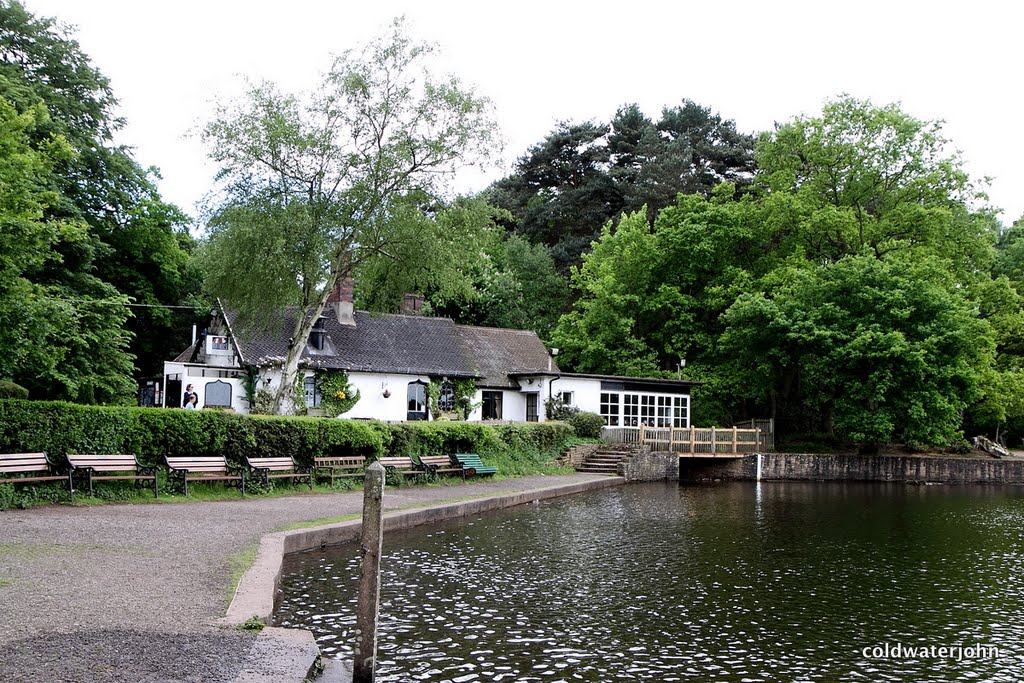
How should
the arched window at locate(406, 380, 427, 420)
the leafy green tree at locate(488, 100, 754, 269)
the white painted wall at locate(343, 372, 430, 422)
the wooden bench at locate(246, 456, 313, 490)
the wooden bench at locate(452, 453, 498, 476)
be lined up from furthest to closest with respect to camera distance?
the leafy green tree at locate(488, 100, 754, 269) < the arched window at locate(406, 380, 427, 420) < the white painted wall at locate(343, 372, 430, 422) < the wooden bench at locate(452, 453, 498, 476) < the wooden bench at locate(246, 456, 313, 490)

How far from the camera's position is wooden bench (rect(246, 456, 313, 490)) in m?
18.5

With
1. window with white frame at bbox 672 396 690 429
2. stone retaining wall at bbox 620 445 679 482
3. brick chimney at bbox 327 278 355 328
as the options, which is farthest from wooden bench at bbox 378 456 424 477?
window with white frame at bbox 672 396 690 429

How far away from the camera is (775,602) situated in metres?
10.5

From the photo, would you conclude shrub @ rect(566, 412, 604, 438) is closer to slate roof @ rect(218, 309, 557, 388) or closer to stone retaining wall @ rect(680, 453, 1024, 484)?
slate roof @ rect(218, 309, 557, 388)

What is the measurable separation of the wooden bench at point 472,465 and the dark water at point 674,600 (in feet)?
19.3

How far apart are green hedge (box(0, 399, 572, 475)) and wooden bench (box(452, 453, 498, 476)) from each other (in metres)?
1.07

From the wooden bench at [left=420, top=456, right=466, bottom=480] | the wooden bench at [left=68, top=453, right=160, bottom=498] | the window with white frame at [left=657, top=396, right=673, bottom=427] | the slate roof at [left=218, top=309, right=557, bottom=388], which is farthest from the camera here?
the window with white frame at [left=657, top=396, right=673, bottom=427]

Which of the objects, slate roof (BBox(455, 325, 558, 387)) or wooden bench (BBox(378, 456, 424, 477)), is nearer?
wooden bench (BBox(378, 456, 424, 477))

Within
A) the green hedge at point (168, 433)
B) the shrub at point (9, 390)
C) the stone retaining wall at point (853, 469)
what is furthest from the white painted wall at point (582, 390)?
the shrub at point (9, 390)

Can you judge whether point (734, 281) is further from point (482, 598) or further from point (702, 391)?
point (482, 598)

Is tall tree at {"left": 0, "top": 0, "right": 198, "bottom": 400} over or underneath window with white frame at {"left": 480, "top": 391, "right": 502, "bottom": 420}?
over

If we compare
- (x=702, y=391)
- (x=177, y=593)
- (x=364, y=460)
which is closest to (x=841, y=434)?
(x=702, y=391)

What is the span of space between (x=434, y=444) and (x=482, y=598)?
1490 cm

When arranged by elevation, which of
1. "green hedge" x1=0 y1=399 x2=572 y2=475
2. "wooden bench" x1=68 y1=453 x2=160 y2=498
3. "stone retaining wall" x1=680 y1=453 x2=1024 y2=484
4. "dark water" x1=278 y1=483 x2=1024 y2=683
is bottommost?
"dark water" x1=278 y1=483 x2=1024 y2=683
